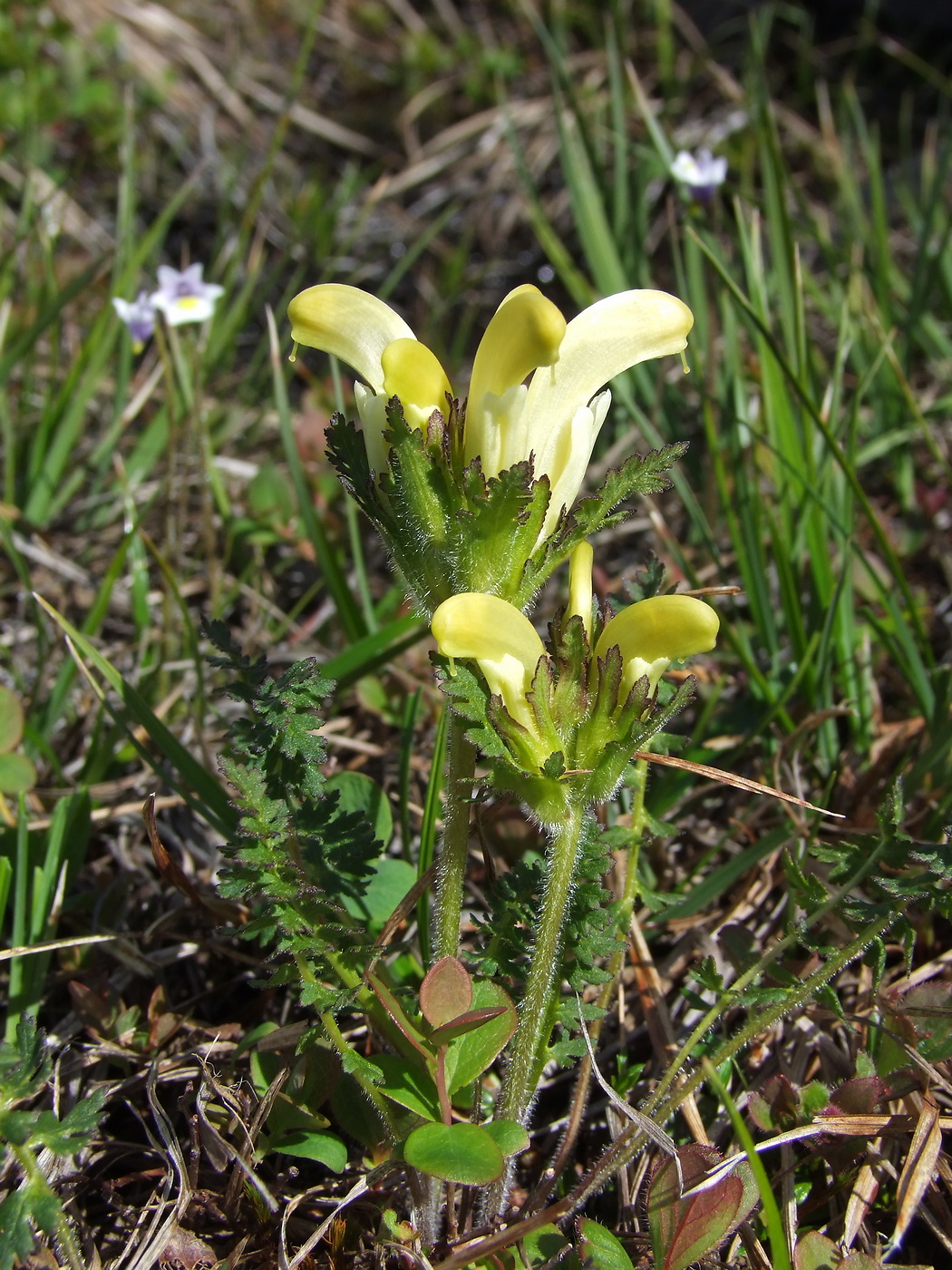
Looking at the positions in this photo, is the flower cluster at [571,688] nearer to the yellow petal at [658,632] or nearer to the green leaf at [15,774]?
the yellow petal at [658,632]

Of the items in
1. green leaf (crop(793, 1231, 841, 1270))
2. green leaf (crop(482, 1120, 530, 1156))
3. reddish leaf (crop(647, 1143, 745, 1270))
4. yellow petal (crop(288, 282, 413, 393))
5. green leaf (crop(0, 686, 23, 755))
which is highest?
yellow petal (crop(288, 282, 413, 393))

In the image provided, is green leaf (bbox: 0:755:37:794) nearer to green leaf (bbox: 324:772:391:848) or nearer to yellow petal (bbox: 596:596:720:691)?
green leaf (bbox: 324:772:391:848)

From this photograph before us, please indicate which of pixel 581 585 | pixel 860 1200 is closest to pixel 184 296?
pixel 581 585

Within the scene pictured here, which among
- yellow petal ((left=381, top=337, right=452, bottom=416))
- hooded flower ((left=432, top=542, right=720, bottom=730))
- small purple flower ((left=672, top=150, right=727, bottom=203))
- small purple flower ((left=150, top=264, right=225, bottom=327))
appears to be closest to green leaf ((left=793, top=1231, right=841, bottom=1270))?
hooded flower ((left=432, top=542, right=720, bottom=730))

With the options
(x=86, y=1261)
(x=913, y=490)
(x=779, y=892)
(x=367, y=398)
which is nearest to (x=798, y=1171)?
(x=779, y=892)

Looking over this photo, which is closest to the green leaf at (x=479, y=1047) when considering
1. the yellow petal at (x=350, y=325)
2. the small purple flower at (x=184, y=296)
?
the yellow petal at (x=350, y=325)

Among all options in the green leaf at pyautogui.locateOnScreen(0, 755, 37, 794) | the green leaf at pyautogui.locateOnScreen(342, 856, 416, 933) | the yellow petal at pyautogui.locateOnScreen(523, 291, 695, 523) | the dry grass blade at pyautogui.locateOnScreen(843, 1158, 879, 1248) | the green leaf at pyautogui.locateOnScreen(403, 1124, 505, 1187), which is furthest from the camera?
the green leaf at pyautogui.locateOnScreen(0, 755, 37, 794)
